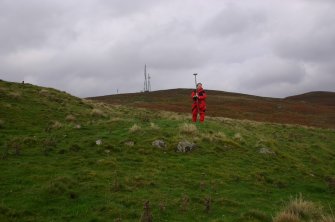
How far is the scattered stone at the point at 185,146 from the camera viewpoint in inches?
719

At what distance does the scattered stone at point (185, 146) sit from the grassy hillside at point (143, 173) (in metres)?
0.29

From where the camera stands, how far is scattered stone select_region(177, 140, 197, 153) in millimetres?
18250

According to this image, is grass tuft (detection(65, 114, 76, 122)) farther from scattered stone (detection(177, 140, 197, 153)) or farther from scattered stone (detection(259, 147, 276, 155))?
scattered stone (detection(259, 147, 276, 155))

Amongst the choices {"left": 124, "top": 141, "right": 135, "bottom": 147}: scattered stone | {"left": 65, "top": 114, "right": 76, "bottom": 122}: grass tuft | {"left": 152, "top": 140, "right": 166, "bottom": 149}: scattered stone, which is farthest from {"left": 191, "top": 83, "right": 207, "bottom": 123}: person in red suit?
{"left": 65, "top": 114, "right": 76, "bottom": 122}: grass tuft

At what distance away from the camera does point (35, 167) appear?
14.0m

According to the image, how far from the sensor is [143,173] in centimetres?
1449

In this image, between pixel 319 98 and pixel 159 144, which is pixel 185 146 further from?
pixel 319 98

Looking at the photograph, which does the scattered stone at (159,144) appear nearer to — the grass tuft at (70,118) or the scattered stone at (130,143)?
the scattered stone at (130,143)

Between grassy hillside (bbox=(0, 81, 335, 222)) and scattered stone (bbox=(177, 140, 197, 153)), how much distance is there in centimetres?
29

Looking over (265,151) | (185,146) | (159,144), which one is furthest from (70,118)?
(265,151)

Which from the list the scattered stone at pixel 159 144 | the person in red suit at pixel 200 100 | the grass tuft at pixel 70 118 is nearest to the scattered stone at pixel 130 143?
the scattered stone at pixel 159 144

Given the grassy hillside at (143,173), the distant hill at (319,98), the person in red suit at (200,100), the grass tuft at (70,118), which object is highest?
the distant hill at (319,98)

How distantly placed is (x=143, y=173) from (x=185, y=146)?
4.42 meters

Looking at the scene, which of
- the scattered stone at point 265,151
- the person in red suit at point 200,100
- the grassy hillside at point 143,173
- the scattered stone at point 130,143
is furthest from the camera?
the person in red suit at point 200,100
